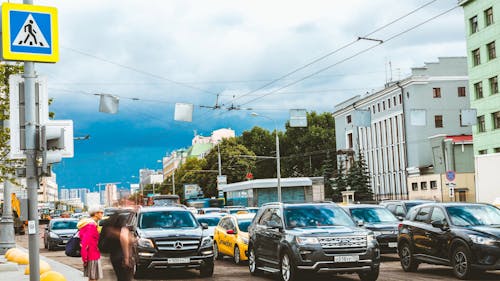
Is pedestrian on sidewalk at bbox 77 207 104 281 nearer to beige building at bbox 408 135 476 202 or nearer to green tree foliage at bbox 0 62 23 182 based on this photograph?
green tree foliage at bbox 0 62 23 182

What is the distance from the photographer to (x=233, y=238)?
21125 millimetres

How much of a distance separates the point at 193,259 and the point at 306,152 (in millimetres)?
90585

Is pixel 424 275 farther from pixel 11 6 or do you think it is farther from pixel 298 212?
pixel 11 6

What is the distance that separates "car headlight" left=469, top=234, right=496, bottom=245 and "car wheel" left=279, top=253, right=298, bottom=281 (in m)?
3.56

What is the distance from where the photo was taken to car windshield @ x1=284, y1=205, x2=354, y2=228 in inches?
595

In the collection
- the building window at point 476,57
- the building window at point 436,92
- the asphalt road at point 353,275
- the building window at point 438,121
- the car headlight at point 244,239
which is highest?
the building window at point 476,57

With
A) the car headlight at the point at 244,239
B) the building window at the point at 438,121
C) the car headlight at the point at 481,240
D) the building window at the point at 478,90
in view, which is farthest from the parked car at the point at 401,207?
the building window at the point at 438,121

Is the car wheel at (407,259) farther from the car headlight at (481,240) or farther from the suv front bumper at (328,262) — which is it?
the suv front bumper at (328,262)

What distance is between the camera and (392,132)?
82188mm

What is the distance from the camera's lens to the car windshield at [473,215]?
15.5 m

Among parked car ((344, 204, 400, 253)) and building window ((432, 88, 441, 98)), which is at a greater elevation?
building window ((432, 88, 441, 98))

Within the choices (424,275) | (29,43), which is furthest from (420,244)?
(29,43)

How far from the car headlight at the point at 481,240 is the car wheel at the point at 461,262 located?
0.27m

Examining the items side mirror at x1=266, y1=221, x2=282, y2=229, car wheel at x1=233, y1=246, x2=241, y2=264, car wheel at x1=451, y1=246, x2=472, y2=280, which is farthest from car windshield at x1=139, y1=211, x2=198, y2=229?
car wheel at x1=451, y1=246, x2=472, y2=280
